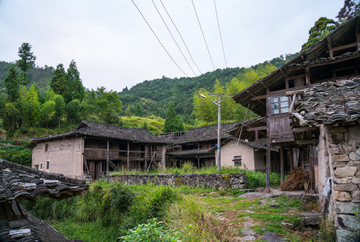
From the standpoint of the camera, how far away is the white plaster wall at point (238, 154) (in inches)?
833

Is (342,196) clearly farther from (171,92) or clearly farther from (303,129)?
(171,92)

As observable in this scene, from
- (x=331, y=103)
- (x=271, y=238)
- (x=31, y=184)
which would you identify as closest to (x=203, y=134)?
(x=271, y=238)

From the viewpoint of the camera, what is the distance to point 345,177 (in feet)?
15.4

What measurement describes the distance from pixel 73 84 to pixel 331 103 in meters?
44.7

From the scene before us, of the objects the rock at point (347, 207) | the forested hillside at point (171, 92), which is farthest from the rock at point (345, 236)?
the forested hillside at point (171, 92)

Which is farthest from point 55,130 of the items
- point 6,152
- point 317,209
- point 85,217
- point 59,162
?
point 317,209

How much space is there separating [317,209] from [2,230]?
25.5ft

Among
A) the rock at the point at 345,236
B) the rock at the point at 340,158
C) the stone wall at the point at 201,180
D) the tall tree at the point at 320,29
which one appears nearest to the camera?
the rock at the point at 345,236

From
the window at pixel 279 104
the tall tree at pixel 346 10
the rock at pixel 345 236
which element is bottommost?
the rock at pixel 345 236

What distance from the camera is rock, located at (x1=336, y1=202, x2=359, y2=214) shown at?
448cm

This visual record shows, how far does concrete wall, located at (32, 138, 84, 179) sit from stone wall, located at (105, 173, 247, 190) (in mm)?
7212

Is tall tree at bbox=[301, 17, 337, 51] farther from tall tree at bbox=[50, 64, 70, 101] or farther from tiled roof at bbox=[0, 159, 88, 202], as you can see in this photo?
tall tree at bbox=[50, 64, 70, 101]

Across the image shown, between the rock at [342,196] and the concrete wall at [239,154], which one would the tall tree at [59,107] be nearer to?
the concrete wall at [239,154]

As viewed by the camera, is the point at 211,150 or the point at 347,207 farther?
the point at 211,150
